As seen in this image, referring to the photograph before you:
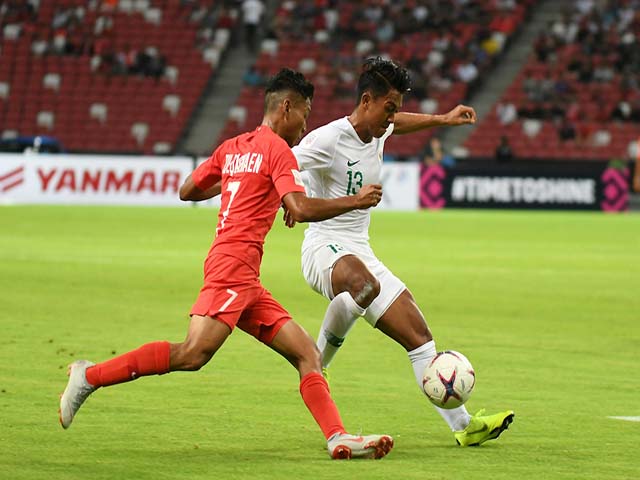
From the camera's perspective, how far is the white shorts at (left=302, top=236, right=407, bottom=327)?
775 cm

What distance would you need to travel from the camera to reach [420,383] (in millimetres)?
7414

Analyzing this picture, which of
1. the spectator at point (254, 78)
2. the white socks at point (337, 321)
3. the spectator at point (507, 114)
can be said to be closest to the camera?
the white socks at point (337, 321)

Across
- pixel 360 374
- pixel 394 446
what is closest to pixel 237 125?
pixel 360 374

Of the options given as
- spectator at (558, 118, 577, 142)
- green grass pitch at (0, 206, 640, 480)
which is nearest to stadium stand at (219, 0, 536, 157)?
spectator at (558, 118, 577, 142)

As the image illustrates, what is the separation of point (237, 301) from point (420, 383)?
4.37ft

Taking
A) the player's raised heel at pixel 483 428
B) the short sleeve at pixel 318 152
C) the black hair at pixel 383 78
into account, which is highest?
the black hair at pixel 383 78

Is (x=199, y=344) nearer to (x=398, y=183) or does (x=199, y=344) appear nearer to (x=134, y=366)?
(x=134, y=366)

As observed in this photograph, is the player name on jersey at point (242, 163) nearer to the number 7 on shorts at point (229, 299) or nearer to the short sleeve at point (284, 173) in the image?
the short sleeve at point (284, 173)

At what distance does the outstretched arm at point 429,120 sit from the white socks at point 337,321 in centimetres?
122

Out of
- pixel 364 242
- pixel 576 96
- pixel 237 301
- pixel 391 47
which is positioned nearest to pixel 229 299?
pixel 237 301

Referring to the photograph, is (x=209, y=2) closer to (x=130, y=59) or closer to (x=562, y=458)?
(x=130, y=59)

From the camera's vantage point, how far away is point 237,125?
42.2 m

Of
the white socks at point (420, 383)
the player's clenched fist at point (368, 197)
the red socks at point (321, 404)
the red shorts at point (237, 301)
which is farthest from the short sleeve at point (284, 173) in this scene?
the white socks at point (420, 383)

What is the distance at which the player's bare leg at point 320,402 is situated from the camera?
21.5 ft
